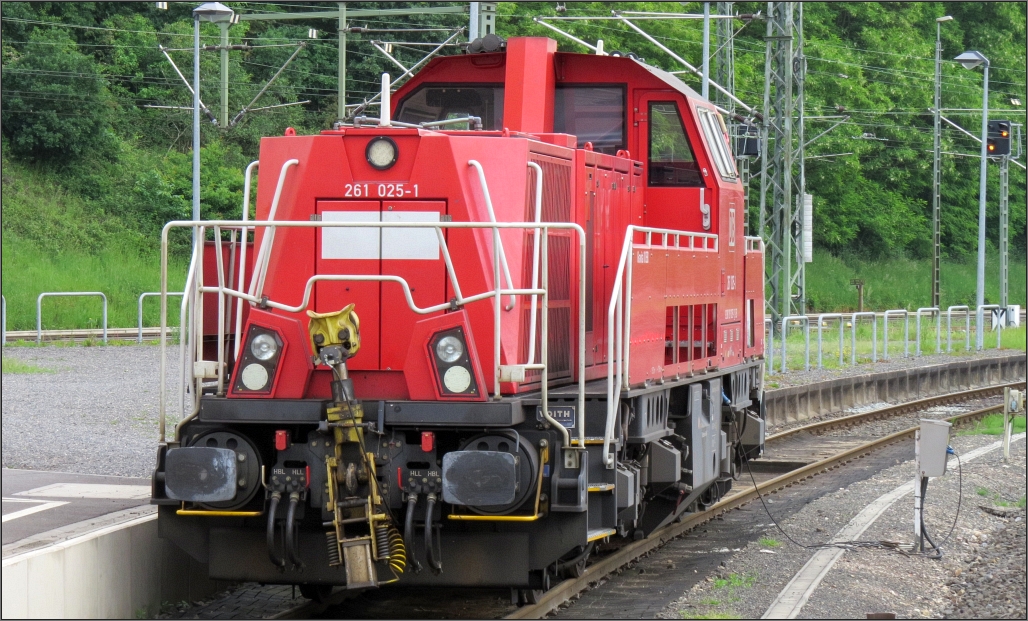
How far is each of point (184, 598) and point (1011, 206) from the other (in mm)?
54329

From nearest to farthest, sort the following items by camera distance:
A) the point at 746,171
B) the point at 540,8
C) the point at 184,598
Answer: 1. the point at 184,598
2. the point at 746,171
3. the point at 540,8

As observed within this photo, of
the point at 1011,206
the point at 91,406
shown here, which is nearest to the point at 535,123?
the point at 91,406

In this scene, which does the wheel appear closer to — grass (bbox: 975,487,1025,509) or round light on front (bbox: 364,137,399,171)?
round light on front (bbox: 364,137,399,171)

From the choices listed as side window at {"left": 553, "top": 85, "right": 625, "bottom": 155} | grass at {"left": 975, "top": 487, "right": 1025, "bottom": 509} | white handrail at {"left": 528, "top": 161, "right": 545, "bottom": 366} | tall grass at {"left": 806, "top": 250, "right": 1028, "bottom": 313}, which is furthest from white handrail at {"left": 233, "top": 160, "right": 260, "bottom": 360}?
tall grass at {"left": 806, "top": 250, "right": 1028, "bottom": 313}

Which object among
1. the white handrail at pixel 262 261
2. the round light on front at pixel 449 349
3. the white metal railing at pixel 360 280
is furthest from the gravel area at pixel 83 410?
the round light on front at pixel 449 349

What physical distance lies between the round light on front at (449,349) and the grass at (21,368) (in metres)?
14.7

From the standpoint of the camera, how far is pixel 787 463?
14.3m

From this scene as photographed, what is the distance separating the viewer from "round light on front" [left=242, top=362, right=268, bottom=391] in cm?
658

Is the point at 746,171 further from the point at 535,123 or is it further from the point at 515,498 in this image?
the point at 515,498

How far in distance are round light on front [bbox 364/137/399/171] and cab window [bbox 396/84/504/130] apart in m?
1.91

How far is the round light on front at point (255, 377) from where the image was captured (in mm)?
6582

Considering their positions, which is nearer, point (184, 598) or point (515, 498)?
point (515, 498)

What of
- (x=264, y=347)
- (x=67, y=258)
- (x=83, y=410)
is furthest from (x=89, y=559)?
(x=67, y=258)

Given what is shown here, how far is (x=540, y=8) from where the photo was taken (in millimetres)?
37844
